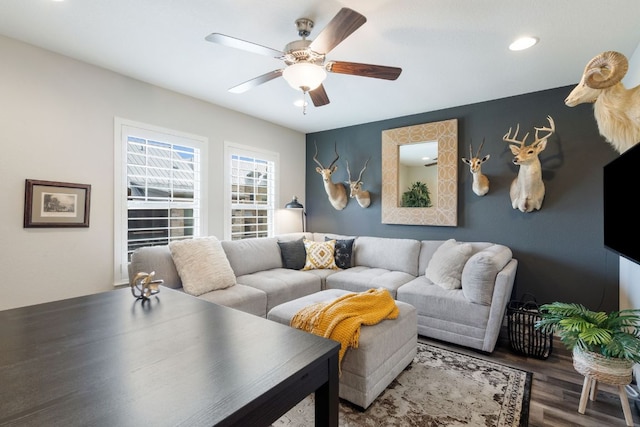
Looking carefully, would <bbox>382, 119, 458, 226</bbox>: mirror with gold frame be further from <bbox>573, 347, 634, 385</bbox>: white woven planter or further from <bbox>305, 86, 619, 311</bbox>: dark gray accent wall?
<bbox>573, 347, 634, 385</bbox>: white woven planter

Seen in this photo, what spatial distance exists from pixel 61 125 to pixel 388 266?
3.72m

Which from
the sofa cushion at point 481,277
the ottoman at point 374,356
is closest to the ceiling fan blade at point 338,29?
the ottoman at point 374,356

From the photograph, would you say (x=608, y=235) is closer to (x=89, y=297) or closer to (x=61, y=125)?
(x=89, y=297)

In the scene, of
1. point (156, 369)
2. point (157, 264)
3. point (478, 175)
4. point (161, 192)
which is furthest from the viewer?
point (478, 175)

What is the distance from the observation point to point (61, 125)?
271cm

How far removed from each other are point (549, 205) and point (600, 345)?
6.04 feet

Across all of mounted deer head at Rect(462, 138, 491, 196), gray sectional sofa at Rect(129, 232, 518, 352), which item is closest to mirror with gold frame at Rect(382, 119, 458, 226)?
mounted deer head at Rect(462, 138, 491, 196)

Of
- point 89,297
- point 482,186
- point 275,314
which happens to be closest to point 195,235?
point 275,314

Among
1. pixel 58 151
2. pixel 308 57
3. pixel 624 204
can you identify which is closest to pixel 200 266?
pixel 58 151

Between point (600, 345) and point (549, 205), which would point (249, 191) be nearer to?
point (549, 205)

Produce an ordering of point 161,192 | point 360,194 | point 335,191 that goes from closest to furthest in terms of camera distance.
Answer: point 161,192
point 360,194
point 335,191

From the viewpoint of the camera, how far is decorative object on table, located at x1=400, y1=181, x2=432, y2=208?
408cm

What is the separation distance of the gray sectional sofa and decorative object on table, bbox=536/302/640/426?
24.8 inches

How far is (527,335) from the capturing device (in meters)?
2.71
